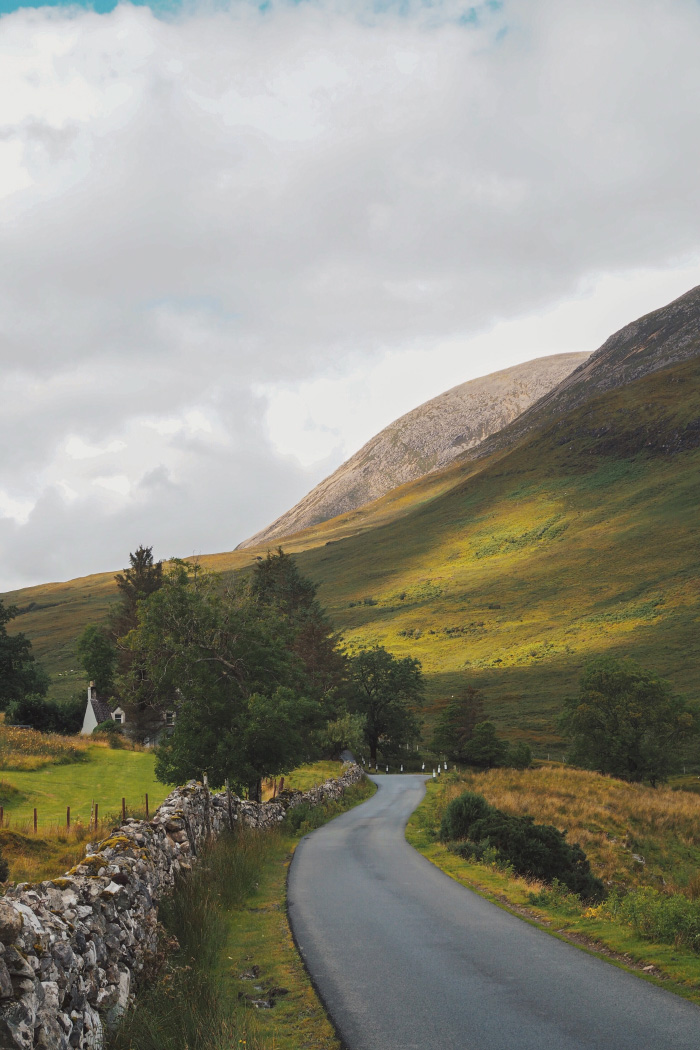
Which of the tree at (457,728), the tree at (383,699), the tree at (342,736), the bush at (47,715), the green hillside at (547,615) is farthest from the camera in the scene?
the green hillside at (547,615)

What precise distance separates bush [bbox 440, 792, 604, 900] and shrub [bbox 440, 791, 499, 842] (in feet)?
0.12

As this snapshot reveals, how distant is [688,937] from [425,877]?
28.6 ft

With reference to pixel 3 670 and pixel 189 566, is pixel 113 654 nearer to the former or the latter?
pixel 3 670

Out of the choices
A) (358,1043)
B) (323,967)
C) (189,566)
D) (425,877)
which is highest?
(189,566)

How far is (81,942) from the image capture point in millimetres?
7375

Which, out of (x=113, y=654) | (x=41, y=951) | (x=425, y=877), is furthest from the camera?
(x=113, y=654)

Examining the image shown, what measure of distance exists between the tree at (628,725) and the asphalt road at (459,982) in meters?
52.9

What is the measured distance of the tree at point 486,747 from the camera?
74125 millimetres

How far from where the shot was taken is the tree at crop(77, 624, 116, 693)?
89875 mm

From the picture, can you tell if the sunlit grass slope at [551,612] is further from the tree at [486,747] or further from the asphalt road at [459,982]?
the asphalt road at [459,982]

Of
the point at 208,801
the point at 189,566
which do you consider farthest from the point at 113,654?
the point at 208,801

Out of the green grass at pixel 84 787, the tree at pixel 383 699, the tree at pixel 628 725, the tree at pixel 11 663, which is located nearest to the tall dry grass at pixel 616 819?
the green grass at pixel 84 787

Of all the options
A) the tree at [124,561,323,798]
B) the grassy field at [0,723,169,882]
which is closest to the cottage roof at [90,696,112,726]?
the grassy field at [0,723,169,882]

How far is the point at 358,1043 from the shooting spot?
7930mm
